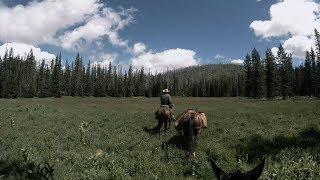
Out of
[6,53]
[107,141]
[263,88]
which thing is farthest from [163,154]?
[6,53]

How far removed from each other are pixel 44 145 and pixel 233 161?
9.14 meters

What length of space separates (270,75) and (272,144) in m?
90.5

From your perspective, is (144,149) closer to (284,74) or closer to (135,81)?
(284,74)

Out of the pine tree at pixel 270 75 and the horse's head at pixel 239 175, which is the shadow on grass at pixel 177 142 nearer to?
the horse's head at pixel 239 175

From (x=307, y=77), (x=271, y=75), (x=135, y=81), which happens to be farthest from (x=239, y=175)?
(x=135, y=81)

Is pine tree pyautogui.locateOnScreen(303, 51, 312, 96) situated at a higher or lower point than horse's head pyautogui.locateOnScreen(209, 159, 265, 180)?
higher

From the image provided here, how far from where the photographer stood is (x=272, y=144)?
2144 centimetres

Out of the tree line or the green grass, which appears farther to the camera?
the tree line

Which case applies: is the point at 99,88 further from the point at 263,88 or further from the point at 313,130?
the point at 313,130

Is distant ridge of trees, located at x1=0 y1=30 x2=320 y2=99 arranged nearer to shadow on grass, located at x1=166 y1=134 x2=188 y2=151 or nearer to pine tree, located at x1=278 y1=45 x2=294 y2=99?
pine tree, located at x1=278 y1=45 x2=294 y2=99

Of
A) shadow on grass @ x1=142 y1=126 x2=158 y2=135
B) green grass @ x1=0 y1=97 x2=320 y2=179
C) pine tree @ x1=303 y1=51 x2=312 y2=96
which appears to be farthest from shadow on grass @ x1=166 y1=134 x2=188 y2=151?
pine tree @ x1=303 y1=51 x2=312 y2=96

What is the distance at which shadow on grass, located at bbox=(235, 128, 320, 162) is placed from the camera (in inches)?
760

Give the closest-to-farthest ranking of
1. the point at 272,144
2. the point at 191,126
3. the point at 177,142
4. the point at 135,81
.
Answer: the point at 191,126 → the point at 272,144 → the point at 177,142 → the point at 135,81

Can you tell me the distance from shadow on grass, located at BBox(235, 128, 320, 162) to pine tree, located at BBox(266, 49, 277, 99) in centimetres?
8547
